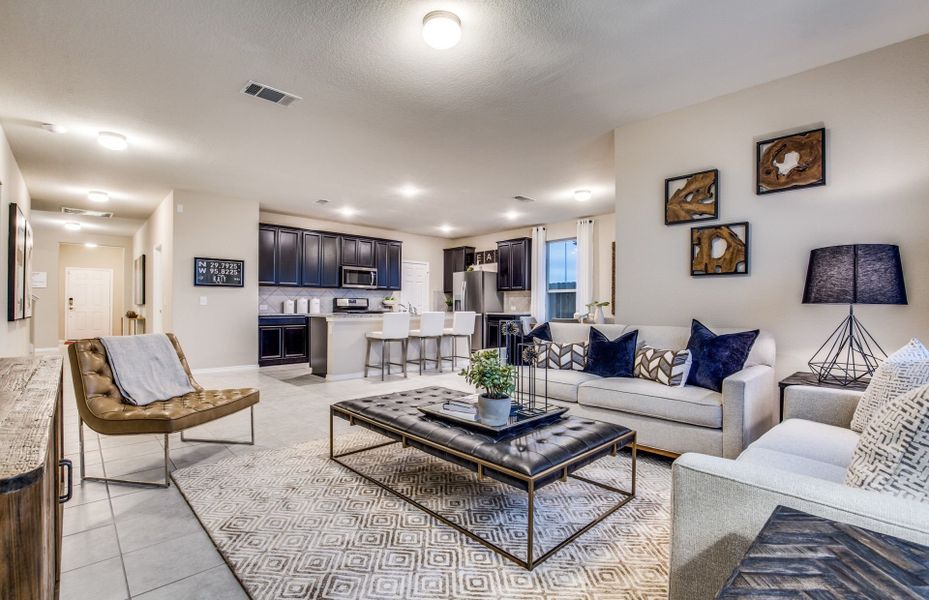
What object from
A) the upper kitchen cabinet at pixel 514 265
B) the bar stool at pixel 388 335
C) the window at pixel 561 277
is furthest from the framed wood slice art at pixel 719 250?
the upper kitchen cabinet at pixel 514 265

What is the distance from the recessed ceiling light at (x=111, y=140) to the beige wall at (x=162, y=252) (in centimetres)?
202

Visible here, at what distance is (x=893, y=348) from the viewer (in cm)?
271

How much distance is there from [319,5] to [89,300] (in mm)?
12738

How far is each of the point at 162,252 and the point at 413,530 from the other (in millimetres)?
6978

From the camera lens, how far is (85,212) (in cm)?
768

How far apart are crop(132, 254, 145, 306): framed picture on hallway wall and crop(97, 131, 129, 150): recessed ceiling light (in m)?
5.23

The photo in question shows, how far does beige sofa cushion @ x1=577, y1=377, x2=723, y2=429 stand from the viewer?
8.68 feet

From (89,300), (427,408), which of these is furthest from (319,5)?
(89,300)

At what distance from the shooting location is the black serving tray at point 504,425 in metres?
2.17

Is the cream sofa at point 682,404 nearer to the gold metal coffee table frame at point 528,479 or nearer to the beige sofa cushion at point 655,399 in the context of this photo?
the beige sofa cushion at point 655,399

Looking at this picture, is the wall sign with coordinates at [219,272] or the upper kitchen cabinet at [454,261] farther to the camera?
the upper kitchen cabinet at [454,261]

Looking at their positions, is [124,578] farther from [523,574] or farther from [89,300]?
[89,300]

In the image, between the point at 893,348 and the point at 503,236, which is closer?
the point at 893,348

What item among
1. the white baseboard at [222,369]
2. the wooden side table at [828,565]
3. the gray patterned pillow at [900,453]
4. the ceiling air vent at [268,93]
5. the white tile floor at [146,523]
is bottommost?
the white tile floor at [146,523]
